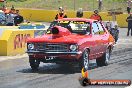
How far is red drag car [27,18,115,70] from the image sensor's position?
43.8 feet

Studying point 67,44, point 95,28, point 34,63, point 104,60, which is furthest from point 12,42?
point 67,44

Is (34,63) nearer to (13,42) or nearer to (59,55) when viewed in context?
(59,55)

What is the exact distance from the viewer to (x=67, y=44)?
43.7ft

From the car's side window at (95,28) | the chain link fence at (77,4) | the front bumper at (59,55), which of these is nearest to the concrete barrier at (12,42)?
the car's side window at (95,28)

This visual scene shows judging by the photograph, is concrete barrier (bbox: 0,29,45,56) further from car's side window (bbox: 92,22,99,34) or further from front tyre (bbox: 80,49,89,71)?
front tyre (bbox: 80,49,89,71)

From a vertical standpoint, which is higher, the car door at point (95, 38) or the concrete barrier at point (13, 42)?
the car door at point (95, 38)

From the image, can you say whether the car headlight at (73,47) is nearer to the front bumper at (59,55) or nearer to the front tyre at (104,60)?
the front bumper at (59,55)

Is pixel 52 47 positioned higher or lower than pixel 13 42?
higher

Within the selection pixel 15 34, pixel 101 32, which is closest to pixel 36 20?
pixel 15 34

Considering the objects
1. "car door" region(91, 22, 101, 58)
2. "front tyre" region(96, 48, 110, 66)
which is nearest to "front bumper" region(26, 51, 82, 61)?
"car door" region(91, 22, 101, 58)

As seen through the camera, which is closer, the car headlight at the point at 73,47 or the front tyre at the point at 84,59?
the car headlight at the point at 73,47

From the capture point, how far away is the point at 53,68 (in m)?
14.7

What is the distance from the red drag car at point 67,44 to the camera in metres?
13.3

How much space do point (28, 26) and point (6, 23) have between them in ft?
33.1
